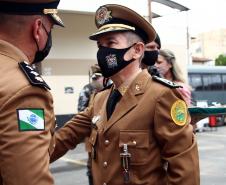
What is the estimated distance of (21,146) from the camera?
1399 mm

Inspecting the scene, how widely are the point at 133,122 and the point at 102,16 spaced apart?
63cm

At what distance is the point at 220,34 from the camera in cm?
7712

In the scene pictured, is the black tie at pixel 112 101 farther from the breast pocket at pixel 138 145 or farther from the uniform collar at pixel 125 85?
the breast pocket at pixel 138 145

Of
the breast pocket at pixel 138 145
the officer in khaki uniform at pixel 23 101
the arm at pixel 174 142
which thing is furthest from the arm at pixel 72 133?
the officer in khaki uniform at pixel 23 101

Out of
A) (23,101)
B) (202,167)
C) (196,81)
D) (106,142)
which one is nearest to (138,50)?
(106,142)

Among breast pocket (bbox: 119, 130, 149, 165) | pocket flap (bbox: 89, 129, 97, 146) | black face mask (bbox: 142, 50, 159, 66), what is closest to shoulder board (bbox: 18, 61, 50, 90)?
breast pocket (bbox: 119, 130, 149, 165)

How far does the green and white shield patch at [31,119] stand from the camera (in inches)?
55.8

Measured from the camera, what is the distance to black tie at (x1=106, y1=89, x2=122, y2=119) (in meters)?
2.39

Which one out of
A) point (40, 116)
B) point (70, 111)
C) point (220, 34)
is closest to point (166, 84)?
point (40, 116)

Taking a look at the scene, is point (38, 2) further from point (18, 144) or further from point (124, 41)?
point (124, 41)

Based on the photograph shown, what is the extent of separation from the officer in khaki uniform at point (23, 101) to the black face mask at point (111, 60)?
71cm

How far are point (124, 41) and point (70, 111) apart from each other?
11499 millimetres

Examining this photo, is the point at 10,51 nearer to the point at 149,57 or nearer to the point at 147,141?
the point at 147,141

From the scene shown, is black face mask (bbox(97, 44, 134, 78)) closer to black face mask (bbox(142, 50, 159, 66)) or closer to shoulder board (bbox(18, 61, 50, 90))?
black face mask (bbox(142, 50, 159, 66))
